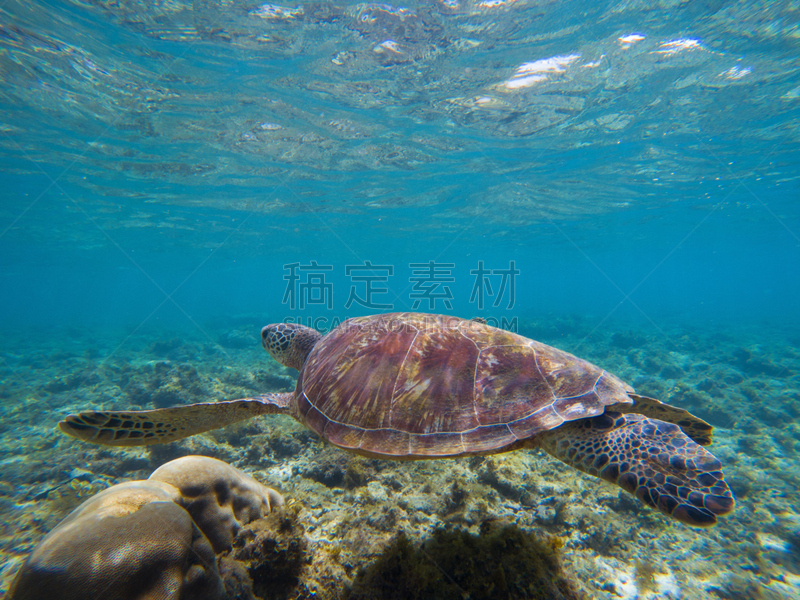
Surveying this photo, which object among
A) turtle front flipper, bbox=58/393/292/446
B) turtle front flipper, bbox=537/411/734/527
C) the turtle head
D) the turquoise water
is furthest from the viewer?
the turtle head

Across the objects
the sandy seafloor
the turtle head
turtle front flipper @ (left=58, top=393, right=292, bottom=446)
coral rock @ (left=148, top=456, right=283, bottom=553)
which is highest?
the turtle head

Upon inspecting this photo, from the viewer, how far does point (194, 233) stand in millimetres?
27734

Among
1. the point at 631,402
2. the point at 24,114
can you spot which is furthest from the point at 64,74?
the point at 631,402

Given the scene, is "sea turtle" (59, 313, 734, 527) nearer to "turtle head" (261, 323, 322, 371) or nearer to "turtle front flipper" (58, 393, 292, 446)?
"turtle front flipper" (58, 393, 292, 446)

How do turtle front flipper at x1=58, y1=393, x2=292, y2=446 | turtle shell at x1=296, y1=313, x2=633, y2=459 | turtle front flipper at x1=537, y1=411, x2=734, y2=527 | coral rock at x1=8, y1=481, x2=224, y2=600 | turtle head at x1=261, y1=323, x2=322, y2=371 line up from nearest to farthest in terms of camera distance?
coral rock at x1=8, y1=481, x2=224, y2=600
turtle front flipper at x1=537, y1=411, x2=734, y2=527
turtle shell at x1=296, y1=313, x2=633, y2=459
turtle front flipper at x1=58, y1=393, x2=292, y2=446
turtle head at x1=261, y1=323, x2=322, y2=371

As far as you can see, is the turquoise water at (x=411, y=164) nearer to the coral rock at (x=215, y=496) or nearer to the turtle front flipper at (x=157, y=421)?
the coral rock at (x=215, y=496)

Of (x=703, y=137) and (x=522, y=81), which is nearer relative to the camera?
(x=522, y=81)

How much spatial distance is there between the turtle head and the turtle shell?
1.49 meters

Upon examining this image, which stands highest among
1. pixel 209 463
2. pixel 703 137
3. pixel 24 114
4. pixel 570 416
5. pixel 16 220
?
pixel 703 137

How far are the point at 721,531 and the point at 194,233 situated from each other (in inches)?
1345

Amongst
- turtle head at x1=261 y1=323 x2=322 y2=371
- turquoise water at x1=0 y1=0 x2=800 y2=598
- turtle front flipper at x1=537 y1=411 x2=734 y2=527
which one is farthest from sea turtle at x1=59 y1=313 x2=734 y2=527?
turtle head at x1=261 y1=323 x2=322 y2=371

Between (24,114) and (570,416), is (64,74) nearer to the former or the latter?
(24,114)

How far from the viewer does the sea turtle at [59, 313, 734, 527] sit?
2.31 m

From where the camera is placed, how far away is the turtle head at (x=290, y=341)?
16.6ft
